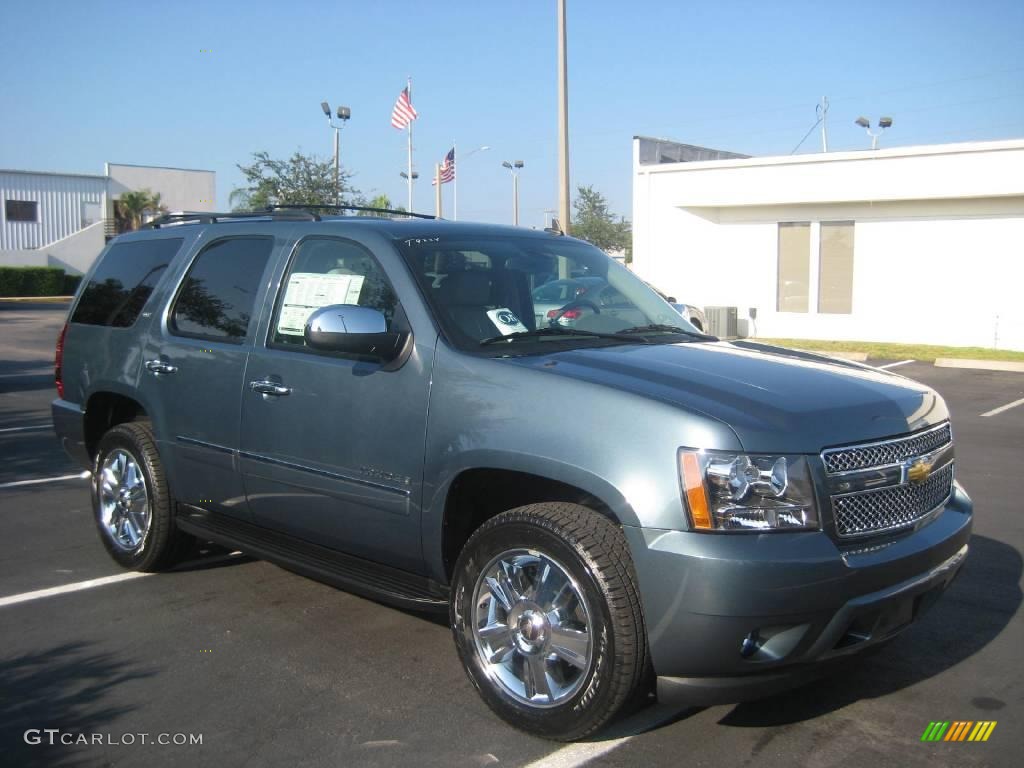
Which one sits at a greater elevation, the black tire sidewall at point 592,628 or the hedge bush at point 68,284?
the hedge bush at point 68,284

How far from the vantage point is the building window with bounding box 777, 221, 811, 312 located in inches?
953

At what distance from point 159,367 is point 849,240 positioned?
20745mm

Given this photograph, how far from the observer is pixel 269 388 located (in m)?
4.73

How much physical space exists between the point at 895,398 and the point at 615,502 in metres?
1.29

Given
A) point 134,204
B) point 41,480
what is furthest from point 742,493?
point 134,204

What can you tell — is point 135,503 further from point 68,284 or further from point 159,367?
point 68,284

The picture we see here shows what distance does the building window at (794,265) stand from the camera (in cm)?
2420

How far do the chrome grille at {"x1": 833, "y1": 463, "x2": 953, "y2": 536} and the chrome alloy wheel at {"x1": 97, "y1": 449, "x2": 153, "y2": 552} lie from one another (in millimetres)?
3850

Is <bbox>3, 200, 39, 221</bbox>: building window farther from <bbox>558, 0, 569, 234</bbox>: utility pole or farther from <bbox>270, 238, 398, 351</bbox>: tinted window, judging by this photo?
<bbox>270, 238, 398, 351</bbox>: tinted window

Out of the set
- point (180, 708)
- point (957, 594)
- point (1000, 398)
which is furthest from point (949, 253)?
point (180, 708)

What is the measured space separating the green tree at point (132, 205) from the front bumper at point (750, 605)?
51.2m

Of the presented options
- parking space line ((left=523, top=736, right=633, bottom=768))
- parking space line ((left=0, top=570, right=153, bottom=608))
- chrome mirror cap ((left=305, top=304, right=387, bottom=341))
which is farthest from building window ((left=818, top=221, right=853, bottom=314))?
parking space line ((left=523, top=736, right=633, bottom=768))

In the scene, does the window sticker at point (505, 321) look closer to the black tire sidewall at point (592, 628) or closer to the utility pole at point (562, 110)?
the black tire sidewall at point (592, 628)

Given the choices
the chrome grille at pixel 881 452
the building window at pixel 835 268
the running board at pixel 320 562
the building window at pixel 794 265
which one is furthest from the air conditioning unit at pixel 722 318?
the chrome grille at pixel 881 452
